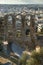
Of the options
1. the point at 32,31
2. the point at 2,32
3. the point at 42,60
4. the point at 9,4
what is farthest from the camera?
the point at 9,4

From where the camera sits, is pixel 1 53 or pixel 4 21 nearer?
pixel 1 53

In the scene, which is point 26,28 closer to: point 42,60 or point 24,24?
point 24,24

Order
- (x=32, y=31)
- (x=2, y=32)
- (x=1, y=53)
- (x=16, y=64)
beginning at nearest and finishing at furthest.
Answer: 1. (x=16, y=64)
2. (x=1, y=53)
3. (x=32, y=31)
4. (x=2, y=32)

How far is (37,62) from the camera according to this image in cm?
554

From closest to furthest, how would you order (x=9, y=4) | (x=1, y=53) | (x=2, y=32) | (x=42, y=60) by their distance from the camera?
(x=42, y=60), (x=1, y=53), (x=2, y=32), (x=9, y=4)

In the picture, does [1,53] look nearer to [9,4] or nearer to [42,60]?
[42,60]

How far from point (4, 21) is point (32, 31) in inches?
53.4

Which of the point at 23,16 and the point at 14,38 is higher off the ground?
the point at 23,16

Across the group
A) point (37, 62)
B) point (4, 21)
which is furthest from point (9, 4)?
point (37, 62)

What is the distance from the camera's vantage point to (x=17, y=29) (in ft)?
31.8

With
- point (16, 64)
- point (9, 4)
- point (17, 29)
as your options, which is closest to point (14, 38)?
point (17, 29)

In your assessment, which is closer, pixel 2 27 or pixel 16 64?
pixel 16 64

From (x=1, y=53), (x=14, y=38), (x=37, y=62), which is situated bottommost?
(x=37, y=62)

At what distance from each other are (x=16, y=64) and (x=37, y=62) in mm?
1481
